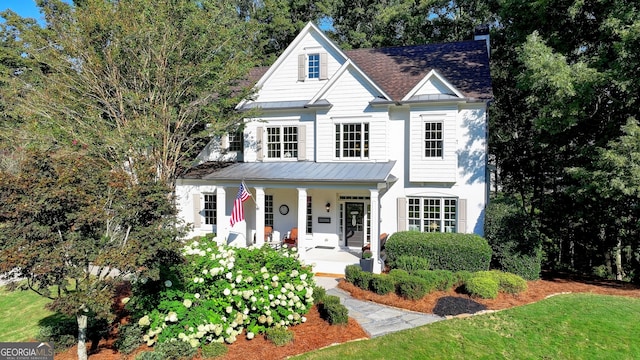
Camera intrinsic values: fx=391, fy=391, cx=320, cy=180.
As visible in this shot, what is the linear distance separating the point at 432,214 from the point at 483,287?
563 centimetres

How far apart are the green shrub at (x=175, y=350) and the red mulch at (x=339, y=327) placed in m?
0.72

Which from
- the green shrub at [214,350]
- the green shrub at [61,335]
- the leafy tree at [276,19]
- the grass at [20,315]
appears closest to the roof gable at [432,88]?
the green shrub at [214,350]

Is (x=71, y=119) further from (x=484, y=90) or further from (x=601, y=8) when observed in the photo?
(x=601, y=8)

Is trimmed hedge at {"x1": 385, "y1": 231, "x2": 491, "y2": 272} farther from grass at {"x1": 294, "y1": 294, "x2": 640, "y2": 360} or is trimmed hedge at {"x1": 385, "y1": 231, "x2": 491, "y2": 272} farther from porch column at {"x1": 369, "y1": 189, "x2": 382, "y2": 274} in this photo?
grass at {"x1": 294, "y1": 294, "x2": 640, "y2": 360}

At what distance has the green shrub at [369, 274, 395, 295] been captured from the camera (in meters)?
11.5

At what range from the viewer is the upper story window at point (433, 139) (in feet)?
52.9

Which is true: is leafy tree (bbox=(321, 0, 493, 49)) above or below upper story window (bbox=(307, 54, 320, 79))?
above

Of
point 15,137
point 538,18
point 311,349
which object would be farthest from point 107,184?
point 538,18

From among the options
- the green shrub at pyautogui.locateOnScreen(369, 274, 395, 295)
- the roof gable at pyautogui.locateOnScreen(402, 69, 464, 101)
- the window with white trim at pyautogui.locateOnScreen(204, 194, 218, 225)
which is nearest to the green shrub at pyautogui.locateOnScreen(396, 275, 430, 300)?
the green shrub at pyautogui.locateOnScreen(369, 274, 395, 295)

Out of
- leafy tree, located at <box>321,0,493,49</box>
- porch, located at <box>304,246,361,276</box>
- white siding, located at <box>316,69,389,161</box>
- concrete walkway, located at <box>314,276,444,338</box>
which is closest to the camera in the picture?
concrete walkway, located at <box>314,276,444,338</box>

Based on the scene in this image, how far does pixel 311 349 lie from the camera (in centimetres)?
819

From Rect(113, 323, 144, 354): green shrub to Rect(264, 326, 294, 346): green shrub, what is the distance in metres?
2.69

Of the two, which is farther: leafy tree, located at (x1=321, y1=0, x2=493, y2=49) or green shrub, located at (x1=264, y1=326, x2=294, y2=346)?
leafy tree, located at (x1=321, y1=0, x2=493, y2=49)

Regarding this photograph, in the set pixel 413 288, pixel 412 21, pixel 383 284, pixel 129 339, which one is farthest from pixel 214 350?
pixel 412 21
